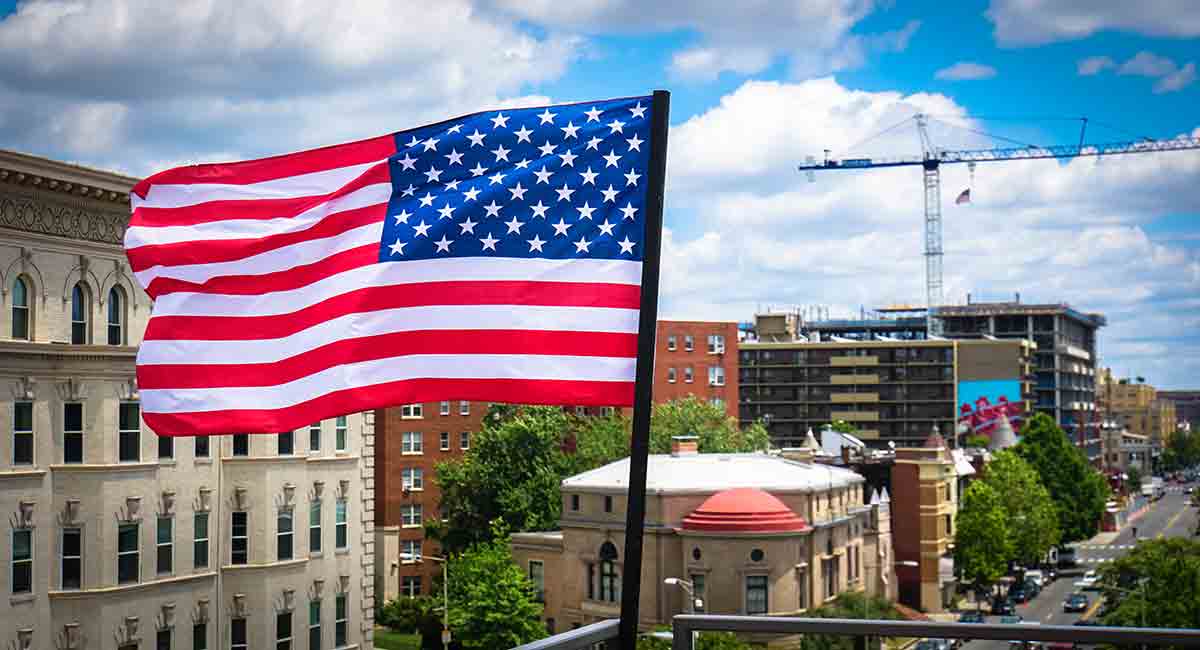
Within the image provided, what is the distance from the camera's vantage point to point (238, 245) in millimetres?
8609

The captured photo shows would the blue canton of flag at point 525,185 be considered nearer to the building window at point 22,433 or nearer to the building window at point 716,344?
the building window at point 22,433

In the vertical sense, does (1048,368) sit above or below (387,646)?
above

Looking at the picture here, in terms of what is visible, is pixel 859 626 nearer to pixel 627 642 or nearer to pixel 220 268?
pixel 627 642

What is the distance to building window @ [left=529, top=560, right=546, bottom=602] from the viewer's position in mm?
70062

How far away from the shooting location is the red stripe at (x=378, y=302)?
8.23 meters

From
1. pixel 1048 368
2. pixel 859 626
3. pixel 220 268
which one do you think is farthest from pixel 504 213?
pixel 1048 368

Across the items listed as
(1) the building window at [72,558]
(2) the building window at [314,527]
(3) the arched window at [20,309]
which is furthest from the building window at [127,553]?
(2) the building window at [314,527]

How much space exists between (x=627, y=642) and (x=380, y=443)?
3253 inches

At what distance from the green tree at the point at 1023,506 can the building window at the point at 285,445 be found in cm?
6758

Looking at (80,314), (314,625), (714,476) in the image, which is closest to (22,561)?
(80,314)

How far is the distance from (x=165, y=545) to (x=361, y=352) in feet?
105

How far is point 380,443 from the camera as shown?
88.6m

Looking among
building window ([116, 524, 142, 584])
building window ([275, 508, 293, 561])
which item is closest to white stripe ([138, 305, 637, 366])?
building window ([116, 524, 142, 584])

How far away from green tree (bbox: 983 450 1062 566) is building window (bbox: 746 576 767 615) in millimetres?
39749
